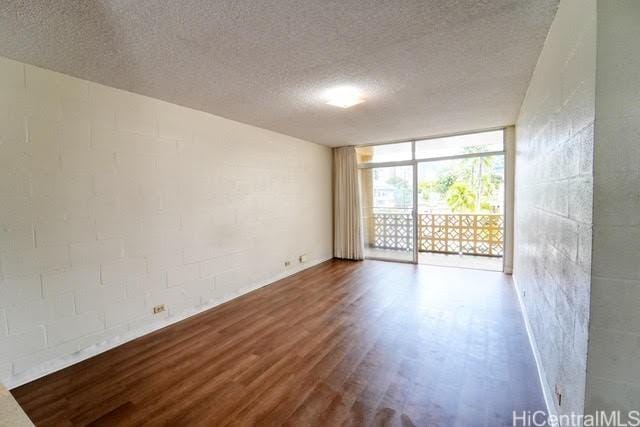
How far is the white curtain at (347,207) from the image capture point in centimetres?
578

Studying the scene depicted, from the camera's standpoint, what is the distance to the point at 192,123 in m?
3.23

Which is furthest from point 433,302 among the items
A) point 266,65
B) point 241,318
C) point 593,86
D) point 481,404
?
point 266,65

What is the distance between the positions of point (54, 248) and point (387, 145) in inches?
201

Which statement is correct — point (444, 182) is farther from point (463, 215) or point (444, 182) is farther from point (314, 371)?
point (314, 371)

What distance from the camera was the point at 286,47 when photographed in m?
1.91

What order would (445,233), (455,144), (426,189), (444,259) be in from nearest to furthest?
(455,144)
(444,259)
(445,233)
(426,189)

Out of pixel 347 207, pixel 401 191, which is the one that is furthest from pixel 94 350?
pixel 401 191

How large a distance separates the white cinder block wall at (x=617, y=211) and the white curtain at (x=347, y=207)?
15.6 ft

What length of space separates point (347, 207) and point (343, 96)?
329 cm

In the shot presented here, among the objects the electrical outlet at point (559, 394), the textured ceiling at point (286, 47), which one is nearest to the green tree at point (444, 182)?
the textured ceiling at point (286, 47)

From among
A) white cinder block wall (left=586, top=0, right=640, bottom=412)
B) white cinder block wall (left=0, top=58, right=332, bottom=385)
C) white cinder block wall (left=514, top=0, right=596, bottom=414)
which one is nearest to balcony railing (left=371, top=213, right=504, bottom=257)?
white cinder block wall (left=0, top=58, right=332, bottom=385)

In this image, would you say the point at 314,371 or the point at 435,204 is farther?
the point at 435,204

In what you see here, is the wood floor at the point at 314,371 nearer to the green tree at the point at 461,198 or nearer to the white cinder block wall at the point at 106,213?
the white cinder block wall at the point at 106,213

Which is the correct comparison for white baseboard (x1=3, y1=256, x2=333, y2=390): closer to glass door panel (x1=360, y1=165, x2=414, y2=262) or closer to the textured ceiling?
the textured ceiling
